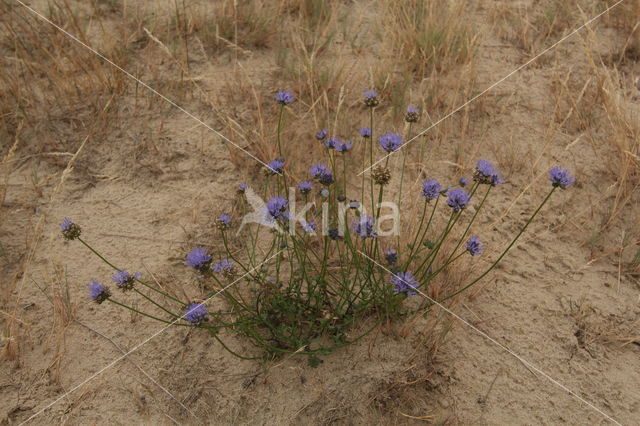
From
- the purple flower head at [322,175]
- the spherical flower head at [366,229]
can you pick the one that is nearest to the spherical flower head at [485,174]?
the spherical flower head at [366,229]

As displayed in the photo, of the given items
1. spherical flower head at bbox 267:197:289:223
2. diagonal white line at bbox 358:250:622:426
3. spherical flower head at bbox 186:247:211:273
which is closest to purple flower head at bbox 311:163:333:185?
spherical flower head at bbox 267:197:289:223

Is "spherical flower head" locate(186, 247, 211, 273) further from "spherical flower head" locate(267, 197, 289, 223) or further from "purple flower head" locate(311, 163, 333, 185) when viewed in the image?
"purple flower head" locate(311, 163, 333, 185)

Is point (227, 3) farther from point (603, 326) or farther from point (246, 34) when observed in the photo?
point (603, 326)

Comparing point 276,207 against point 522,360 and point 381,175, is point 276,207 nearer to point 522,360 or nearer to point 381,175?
point 381,175

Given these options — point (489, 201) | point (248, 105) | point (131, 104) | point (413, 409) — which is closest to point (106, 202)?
point (131, 104)

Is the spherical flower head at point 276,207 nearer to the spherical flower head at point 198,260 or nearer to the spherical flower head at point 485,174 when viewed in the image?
the spherical flower head at point 198,260

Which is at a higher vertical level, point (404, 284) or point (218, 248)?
point (404, 284)

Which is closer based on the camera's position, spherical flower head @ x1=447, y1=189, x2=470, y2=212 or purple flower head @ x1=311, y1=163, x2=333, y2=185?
spherical flower head @ x1=447, y1=189, x2=470, y2=212

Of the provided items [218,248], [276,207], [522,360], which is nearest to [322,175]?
[276,207]
